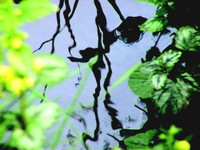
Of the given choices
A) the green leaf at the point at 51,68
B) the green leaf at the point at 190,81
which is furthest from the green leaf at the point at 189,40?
the green leaf at the point at 51,68

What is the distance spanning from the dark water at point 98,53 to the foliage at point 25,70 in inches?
32.3

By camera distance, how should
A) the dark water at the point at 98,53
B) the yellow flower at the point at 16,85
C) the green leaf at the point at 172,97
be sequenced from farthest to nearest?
the dark water at the point at 98,53
the green leaf at the point at 172,97
the yellow flower at the point at 16,85

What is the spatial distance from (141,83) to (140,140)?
217mm

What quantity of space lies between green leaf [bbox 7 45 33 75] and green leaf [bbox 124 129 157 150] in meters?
0.86

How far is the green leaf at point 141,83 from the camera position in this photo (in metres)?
1.25

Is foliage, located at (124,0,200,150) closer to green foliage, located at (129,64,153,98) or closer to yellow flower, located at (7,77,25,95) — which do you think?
green foliage, located at (129,64,153,98)

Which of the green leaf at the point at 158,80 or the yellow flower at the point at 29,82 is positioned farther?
the green leaf at the point at 158,80

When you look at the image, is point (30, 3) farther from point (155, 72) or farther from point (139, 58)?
point (139, 58)

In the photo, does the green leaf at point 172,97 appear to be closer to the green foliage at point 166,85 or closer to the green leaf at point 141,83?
the green foliage at point 166,85

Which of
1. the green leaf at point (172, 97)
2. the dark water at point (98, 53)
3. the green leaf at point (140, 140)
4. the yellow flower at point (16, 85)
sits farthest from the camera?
the dark water at point (98, 53)

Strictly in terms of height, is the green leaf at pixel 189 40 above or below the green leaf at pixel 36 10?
above

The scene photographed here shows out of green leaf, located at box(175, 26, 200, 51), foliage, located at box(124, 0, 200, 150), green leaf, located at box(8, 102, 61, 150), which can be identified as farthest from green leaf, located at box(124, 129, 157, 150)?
green leaf, located at box(8, 102, 61, 150)

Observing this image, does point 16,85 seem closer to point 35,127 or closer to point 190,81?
point 35,127

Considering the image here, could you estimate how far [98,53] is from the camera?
56.7 inches
